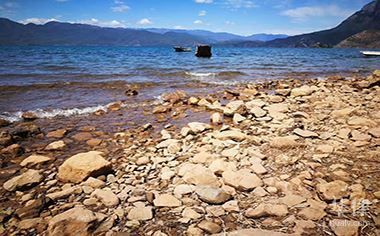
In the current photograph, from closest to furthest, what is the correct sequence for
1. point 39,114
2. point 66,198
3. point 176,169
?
point 66,198 → point 176,169 → point 39,114

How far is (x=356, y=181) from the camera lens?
370 centimetres

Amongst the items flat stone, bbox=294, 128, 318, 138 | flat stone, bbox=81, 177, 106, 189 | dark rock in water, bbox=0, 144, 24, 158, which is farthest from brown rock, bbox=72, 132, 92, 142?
flat stone, bbox=294, 128, 318, 138

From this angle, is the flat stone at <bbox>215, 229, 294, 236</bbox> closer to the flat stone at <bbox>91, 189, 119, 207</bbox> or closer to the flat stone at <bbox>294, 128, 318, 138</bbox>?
the flat stone at <bbox>91, 189, 119, 207</bbox>

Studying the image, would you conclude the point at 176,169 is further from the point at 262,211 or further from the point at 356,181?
the point at 356,181

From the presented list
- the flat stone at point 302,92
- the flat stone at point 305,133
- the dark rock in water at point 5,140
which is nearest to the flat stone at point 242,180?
the flat stone at point 305,133

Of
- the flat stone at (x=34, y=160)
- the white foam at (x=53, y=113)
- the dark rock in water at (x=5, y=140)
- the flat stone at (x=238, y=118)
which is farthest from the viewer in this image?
the white foam at (x=53, y=113)

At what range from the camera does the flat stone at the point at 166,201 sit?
11.4 feet

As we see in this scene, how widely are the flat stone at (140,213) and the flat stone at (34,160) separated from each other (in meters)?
2.64

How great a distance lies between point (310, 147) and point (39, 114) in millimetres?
7977

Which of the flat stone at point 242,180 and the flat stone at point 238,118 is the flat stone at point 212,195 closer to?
the flat stone at point 242,180

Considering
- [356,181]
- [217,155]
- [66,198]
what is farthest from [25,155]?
[356,181]

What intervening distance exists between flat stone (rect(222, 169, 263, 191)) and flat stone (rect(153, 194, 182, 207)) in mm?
854

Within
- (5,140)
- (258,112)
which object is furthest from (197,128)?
(5,140)

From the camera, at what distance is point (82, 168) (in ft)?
13.9
